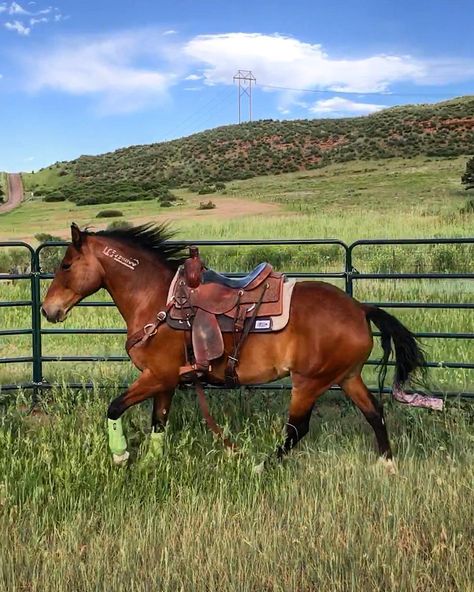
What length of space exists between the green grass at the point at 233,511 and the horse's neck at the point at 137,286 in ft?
2.99

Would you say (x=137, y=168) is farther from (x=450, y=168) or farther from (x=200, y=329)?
(x=200, y=329)

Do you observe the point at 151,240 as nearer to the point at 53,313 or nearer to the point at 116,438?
the point at 53,313

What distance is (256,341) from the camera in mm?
4484

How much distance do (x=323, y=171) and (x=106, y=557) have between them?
60352 mm

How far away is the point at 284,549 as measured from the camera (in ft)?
10.7

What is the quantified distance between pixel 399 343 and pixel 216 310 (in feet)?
4.47

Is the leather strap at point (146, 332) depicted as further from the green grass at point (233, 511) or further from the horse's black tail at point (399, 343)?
the horse's black tail at point (399, 343)

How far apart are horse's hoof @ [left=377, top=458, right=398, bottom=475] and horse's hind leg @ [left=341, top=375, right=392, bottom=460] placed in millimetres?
116

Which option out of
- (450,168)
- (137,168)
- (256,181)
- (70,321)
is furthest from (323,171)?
(70,321)

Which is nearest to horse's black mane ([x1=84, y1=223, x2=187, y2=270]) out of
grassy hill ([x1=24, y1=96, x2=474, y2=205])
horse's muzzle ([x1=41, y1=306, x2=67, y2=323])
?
horse's muzzle ([x1=41, y1=306, x2=67, y2=323])

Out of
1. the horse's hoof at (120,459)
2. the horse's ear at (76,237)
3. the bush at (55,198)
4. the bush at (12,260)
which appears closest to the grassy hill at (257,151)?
the bush at (55,198)

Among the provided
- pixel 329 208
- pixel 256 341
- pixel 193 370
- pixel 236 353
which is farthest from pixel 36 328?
pixel 329 208

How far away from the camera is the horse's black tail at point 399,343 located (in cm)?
474

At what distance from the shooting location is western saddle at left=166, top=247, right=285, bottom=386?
445 centimetres
